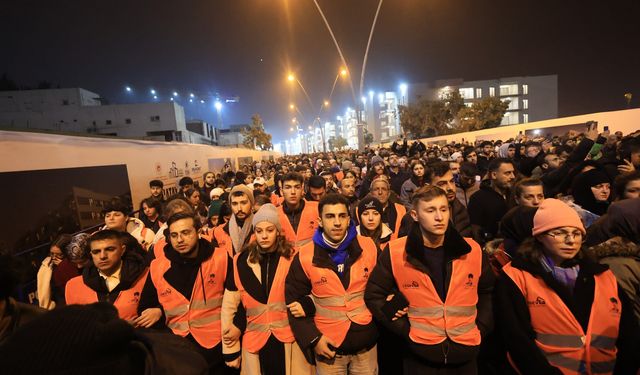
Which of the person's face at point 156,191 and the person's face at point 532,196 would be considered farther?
the person's face at point 156,191

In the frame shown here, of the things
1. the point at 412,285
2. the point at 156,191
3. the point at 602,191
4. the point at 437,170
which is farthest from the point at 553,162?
the point at 156,191

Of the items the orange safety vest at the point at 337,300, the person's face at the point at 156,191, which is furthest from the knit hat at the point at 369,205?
the person's face at the point at 156,191

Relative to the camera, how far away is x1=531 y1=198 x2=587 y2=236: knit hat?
95.3 inches

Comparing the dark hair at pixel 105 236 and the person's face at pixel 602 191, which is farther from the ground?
the dark hair at pixel 105 236

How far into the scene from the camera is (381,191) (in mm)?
5645

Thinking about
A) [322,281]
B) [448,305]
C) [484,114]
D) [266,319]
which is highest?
[484,114]

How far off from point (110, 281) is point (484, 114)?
5922 cm

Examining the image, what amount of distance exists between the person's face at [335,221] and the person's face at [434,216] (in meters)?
0.74

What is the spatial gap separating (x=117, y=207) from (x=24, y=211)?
→ 2.16 m

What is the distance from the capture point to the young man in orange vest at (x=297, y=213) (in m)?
5.03

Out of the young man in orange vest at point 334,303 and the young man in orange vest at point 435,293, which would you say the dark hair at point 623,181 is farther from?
the young man in orange vest at point 334,303

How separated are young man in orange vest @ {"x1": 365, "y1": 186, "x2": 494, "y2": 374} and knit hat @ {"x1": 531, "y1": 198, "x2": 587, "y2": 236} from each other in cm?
50

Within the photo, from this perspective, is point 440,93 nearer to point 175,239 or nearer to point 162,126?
point 162,126

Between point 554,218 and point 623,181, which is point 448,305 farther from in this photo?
point 623,181
